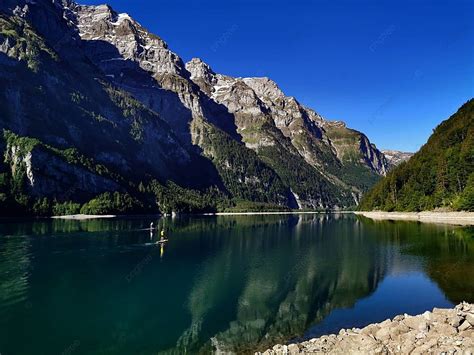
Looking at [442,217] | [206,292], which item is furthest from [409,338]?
[442,217]

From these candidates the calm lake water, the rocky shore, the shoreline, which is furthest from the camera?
the shoreline

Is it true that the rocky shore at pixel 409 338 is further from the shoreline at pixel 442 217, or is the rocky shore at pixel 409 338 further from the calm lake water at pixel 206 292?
the shoreline at pixel 442 217

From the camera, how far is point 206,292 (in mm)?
56500

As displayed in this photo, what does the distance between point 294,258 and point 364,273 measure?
19.7 metres

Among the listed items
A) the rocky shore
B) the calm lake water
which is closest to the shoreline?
the calm lake water

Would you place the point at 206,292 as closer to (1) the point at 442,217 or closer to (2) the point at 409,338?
(2) the point at 409,338

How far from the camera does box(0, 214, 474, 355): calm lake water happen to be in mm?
38875

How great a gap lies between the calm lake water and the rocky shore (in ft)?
22.5

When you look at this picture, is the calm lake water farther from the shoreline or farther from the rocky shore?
the shoreline


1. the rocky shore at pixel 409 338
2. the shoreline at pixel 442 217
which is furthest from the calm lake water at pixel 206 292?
the shoreline at pixel 442 217

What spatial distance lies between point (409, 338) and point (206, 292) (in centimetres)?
3208

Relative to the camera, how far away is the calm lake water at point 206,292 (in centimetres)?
3888

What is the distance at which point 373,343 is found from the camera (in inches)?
1171

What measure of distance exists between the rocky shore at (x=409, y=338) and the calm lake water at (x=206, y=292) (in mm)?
6850
